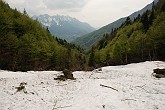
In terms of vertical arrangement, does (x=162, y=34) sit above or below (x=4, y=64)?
above

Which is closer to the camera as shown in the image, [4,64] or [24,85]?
[24,85]

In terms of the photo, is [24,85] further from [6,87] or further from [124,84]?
[124,84]

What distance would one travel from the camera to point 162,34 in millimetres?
58844

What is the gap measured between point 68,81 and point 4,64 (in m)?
32.5

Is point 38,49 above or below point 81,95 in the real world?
above

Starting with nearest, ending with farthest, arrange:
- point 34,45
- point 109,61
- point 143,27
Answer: point 34,45
point 109,61
point 143,27

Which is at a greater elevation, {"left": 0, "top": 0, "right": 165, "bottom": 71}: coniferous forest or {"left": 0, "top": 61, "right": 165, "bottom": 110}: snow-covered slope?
{"left": 0, "top": 0, "right": 165, "bottom": 71}: coniferous forest

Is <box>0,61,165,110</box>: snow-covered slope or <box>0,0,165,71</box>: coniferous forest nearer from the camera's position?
<box>0,61,165,110</box>: snow-covered slope

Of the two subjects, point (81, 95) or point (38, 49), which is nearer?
point (81, 95)

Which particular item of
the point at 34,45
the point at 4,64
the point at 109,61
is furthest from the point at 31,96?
the point at 109,61

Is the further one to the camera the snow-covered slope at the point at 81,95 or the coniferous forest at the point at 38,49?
the coniferous forest at the point at 38,49

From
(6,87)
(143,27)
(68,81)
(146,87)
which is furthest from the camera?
(143,27)

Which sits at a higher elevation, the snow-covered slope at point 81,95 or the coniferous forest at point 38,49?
the coniferous forest at point 38,49

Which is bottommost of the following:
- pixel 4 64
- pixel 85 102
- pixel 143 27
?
pixel 85 102
